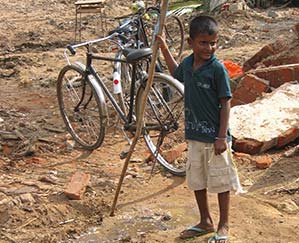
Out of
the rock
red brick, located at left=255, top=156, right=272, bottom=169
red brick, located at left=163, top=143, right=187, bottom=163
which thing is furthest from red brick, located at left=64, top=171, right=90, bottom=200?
red brick, located at left=255, top=156, right=272, bottom=169

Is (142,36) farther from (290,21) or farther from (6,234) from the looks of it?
(290,21)

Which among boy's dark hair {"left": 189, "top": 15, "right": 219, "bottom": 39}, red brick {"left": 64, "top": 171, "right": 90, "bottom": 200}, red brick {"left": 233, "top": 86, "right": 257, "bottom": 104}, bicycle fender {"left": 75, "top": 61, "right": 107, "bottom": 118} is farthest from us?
red brick {"left": 233, "top": 86, "right": 257, "bottom": 104}

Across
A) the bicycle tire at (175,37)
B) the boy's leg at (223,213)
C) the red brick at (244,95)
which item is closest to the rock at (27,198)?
the boy's leg at (223,213)

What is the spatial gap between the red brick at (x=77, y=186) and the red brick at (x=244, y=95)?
6.85 ft

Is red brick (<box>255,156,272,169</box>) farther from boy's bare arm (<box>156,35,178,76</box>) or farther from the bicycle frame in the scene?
boy's bare arm (<box>156,35,178,76</box>)

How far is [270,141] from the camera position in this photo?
18.3 ft

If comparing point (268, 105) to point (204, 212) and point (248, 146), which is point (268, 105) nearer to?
point (248, 146)

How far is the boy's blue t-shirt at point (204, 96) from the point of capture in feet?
12.4

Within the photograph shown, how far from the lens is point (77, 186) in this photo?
501 centimetres

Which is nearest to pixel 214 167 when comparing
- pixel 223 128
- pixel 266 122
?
pixel 223 128

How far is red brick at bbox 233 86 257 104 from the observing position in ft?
21.1

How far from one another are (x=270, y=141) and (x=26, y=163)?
2332mm

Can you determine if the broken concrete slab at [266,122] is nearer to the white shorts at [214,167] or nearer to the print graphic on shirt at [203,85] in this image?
the white shorts at [214,167]

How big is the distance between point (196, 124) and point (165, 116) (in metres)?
1.48
